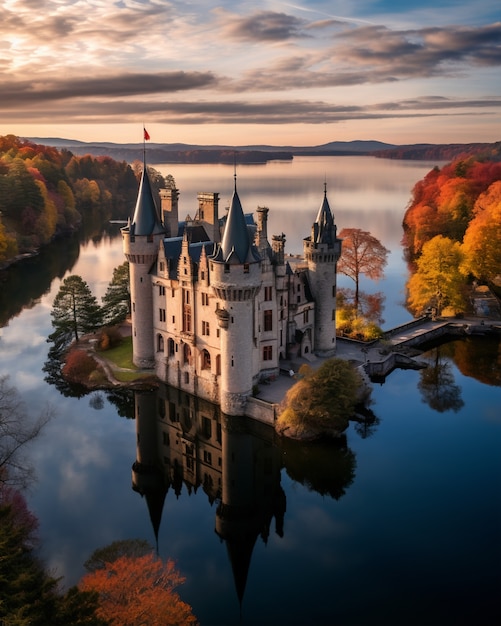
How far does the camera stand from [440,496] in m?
34.8

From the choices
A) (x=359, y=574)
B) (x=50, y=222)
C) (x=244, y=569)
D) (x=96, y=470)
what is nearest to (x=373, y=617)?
(x=359, y=574)

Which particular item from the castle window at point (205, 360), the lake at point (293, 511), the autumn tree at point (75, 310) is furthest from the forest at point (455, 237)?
the autumn tree at point (75, 310)

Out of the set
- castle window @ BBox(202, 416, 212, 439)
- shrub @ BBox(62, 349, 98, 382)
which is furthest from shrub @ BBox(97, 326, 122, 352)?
castle window @ BBox(202, 416, 212, 439)

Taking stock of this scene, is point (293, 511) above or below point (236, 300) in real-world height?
below

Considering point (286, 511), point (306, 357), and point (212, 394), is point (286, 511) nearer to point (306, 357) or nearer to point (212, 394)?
point (212, 394)

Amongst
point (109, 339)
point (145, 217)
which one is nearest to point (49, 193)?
point (109, 339)

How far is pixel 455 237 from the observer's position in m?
93.2

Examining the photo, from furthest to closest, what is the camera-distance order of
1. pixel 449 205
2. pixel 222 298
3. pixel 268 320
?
pixel 449 205, pixel 268 320, pixel 222 298

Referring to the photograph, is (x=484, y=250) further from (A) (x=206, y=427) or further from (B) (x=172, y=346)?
(A) (x=206, y=427)

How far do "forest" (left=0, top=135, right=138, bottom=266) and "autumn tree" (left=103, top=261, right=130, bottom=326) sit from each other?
34.8 m

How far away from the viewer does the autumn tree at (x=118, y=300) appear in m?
60.5

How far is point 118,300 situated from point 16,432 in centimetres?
2551

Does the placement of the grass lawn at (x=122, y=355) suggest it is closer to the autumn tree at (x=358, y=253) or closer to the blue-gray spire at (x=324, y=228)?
the blue-gray spire at (x=324, y=228)

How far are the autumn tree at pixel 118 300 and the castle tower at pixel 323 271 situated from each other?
18.8 meters
